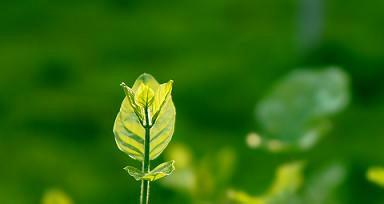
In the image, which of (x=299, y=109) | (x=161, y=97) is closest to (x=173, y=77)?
(x=299, y=109)

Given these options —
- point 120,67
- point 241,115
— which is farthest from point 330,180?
point 120,67

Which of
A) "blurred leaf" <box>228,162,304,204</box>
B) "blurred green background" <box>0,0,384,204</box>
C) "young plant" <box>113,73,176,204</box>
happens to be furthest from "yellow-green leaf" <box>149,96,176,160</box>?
"blurred green background" <box>0,0,384,204</box>

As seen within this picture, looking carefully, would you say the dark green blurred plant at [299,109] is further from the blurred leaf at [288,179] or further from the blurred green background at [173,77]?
the blurred green background at [173,77]

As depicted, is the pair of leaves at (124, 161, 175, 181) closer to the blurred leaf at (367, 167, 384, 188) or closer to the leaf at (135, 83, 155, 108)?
the leaf at (135, 83, 155, 108)

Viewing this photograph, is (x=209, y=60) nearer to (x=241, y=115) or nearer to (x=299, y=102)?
(x=241, y=115)

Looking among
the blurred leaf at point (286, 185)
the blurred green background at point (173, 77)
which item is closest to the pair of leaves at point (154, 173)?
the blurred leaf at point (286, 185)
